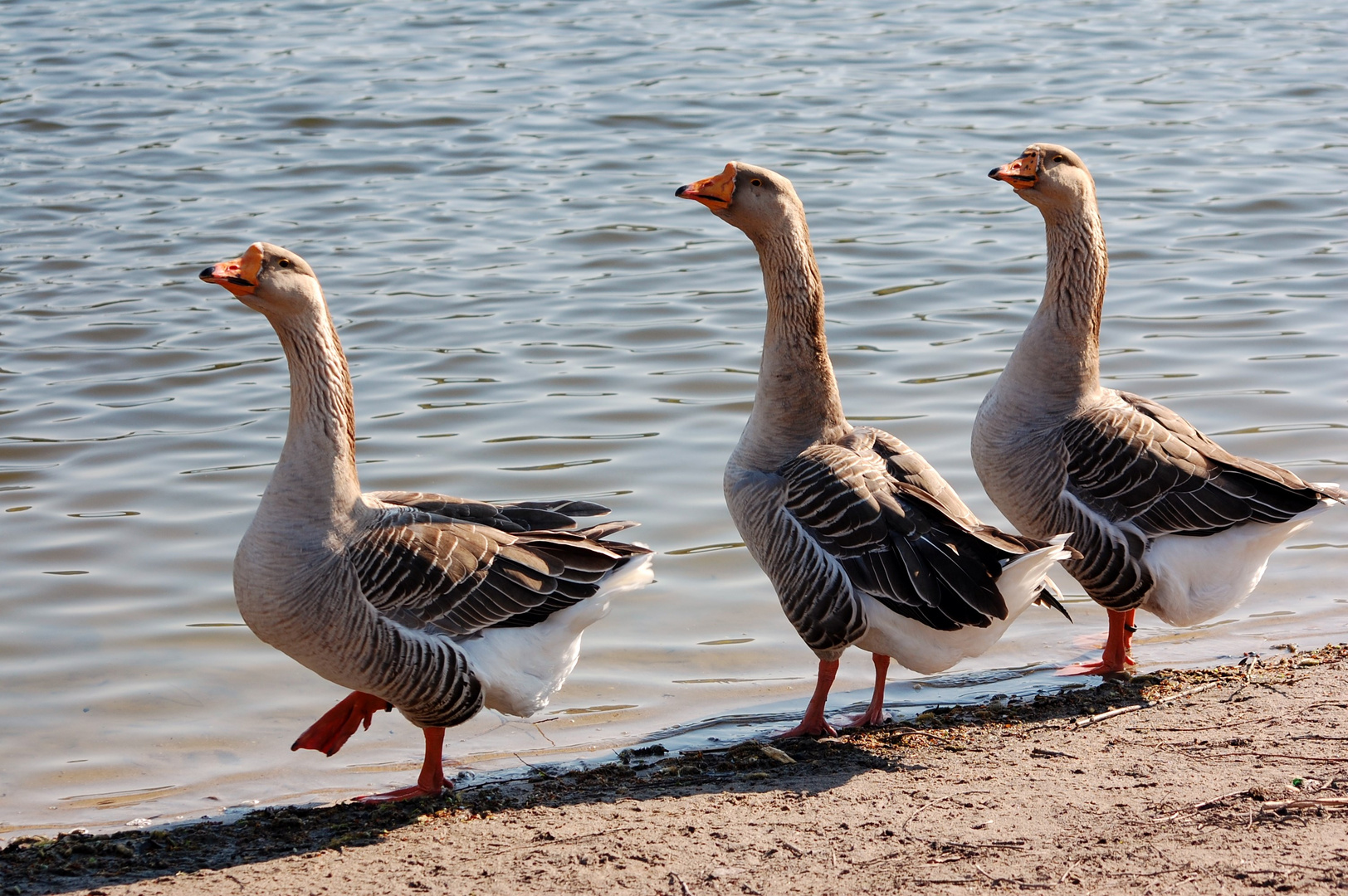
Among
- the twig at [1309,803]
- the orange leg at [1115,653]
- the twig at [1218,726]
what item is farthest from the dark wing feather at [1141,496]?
the twig at [1309,803]

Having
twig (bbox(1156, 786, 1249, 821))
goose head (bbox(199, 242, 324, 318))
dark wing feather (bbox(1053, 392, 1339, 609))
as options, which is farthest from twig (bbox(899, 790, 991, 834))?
goose head (bbox(199, 242, 324, 318))

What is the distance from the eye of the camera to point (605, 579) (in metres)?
5.10

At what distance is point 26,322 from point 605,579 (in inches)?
280

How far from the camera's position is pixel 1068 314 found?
6.09 meters

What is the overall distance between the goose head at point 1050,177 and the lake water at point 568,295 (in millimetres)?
2072

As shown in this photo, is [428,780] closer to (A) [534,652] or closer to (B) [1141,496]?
(A) [534,652]

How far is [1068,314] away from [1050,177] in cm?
60

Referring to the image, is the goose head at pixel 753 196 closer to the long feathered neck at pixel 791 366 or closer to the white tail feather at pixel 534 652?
the long feathered neck at pixel 791 366

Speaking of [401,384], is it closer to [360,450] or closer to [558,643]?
[360,450]

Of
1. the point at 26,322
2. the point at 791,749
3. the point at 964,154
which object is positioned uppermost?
the point at 964,154

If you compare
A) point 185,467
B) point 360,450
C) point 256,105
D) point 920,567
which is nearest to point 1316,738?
point 920,567

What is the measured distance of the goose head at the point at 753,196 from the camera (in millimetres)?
5641

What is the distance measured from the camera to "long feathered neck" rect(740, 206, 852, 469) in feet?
18.5

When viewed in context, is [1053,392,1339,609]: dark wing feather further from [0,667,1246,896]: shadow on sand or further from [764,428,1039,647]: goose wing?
[764,428,1039,647]: goose wing
